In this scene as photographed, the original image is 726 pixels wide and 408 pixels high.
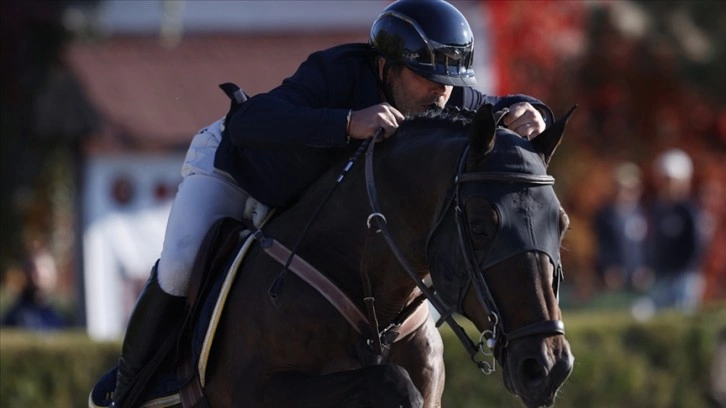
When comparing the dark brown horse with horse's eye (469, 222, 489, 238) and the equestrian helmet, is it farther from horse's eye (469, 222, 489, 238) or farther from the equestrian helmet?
the equestrian helmet

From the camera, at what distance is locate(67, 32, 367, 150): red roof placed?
15.9 m

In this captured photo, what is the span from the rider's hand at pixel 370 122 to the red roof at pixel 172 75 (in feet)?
33.2

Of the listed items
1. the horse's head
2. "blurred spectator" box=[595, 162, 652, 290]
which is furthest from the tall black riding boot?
"blurred spectator" box=[595, 162, 652, 290]

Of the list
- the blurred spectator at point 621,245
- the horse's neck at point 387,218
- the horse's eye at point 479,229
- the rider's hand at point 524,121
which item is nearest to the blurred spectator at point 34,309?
the blurred spectator at point 621,245

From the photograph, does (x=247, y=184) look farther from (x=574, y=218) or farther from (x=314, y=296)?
(x=574, y=218)

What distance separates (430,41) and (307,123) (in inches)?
22.4

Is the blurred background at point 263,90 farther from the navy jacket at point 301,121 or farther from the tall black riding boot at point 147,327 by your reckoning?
the navy jacket at point 301,121

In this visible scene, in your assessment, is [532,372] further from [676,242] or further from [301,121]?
[676,242]

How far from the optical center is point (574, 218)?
17719 millimetres

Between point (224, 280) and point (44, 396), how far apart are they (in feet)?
16.8

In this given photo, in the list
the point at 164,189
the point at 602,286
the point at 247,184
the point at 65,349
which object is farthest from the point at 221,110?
the point at 247,184

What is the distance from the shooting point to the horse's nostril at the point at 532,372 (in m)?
4.63

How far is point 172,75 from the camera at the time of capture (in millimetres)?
17391

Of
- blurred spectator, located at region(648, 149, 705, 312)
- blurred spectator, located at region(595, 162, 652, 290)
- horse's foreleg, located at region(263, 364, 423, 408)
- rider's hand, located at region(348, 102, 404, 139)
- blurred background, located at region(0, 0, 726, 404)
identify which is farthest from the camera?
blurred spectator, located at region(595, 162, 652, 290)
